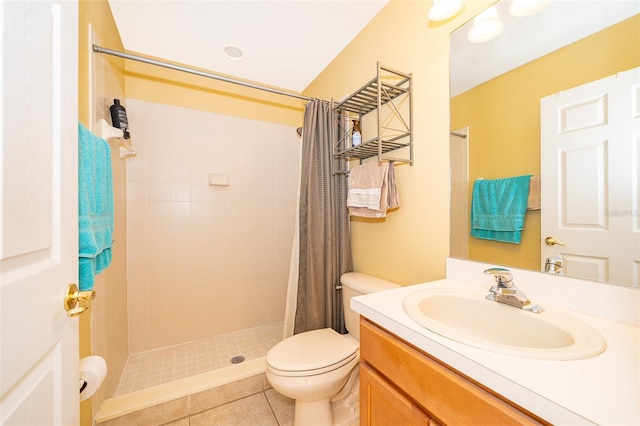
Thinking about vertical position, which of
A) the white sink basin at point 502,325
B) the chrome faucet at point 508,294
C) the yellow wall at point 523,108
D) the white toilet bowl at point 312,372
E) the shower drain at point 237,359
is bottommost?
the shower drain at point 237,359

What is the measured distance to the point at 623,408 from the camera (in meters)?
0.39

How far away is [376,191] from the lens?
1.33m

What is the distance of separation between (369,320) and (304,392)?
57 centimetres

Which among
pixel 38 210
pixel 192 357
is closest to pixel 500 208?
pixel 38 210

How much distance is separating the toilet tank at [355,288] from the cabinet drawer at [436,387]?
57 cm

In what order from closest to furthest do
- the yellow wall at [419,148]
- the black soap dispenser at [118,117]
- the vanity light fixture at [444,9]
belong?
the vanity light fixture at [444,9]
the yellow wall at [419,148]
the black soap dispenser at [118,117]

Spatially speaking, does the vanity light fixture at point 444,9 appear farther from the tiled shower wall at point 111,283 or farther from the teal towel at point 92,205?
the tiled shower wall at point 111,283

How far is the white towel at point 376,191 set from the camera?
1315mm

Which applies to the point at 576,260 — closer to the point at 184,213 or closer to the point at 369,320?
the point at 369,320

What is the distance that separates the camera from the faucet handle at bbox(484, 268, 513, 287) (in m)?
0.79

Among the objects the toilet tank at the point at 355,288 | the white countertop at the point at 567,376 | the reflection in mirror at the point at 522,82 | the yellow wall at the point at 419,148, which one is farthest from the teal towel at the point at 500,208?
the toilet tank at the point at 355,288

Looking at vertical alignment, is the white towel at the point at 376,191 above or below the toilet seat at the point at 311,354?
above

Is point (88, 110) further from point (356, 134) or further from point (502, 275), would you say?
point (502, 275)

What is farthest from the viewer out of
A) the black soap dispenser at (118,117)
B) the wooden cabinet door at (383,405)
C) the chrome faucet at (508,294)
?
the black soap dispenser at (118,117)
